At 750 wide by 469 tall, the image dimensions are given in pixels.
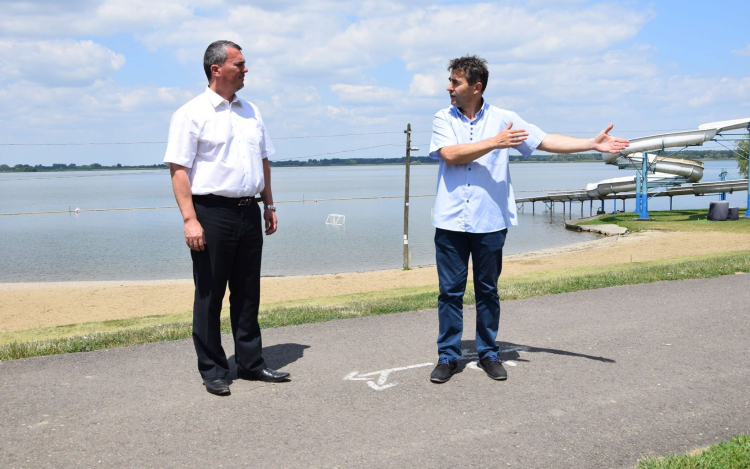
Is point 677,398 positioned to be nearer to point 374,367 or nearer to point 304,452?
point 374,367

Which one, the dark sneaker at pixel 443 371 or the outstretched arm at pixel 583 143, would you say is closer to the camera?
the dark sneaker at pixel 443 371

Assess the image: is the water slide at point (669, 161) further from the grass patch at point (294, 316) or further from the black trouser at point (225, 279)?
the black trouser at point (225, 279)

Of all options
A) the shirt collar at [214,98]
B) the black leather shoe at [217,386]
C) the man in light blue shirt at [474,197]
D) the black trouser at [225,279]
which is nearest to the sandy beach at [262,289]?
the black trouser at [225,279]

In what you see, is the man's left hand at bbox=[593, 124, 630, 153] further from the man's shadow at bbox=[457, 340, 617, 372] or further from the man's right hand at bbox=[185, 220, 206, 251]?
the man's right hand at bbox=[185, 220, 206, 251]

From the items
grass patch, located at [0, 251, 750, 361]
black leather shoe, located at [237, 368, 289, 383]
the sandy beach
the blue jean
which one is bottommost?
the sandy beach

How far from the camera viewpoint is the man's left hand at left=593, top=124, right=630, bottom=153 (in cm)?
493

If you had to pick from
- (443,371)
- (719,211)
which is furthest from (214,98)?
(719,211)

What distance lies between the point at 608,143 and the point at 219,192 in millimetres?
2761

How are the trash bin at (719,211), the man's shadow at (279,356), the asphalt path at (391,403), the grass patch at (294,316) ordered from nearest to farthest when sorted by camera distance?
1. the asphalt path at (391,403)
2. the man's shadow at (279,356)
3. the grass patch at (294,316)
4. the trash bin at (719,211)

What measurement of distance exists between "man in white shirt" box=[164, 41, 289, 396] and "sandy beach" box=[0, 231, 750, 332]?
12.0 metres

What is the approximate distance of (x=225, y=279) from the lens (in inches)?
193

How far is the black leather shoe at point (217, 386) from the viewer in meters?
4.57

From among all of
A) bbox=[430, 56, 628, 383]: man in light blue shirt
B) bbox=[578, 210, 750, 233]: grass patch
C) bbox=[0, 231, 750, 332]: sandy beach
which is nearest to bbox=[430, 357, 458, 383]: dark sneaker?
bbox=[430, 56, 628, 383]: man in light blue shirt

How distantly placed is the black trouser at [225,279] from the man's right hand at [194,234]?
0.28ft
